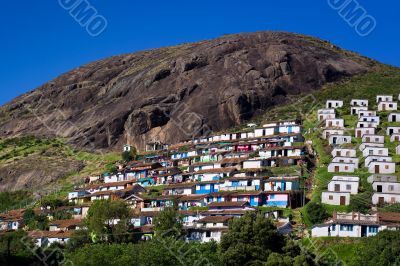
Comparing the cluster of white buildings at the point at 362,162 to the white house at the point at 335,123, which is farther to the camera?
the white house at the point at 335,123

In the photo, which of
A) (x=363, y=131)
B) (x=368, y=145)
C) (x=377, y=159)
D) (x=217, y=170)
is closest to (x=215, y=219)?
(x=217, y=170)

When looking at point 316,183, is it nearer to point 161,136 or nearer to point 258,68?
point 161,136

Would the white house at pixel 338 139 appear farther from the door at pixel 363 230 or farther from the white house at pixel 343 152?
the door at pixel 363 230

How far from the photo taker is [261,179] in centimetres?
7669

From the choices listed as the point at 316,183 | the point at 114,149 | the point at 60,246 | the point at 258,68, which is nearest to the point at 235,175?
the point at 316,183

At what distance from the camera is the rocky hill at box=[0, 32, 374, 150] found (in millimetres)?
121125

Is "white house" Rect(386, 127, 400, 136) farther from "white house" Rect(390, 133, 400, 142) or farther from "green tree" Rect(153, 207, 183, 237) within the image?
"green tree" Rect(153, 207, 183, 237)

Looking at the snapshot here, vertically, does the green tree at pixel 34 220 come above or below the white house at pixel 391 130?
below

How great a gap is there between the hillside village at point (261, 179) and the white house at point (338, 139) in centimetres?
15

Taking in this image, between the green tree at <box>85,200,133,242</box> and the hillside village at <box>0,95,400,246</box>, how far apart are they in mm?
2545

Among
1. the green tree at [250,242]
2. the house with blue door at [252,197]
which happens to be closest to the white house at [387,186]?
the house with blue door at [252,197]

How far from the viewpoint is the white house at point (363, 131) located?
296ft

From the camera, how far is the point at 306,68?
136375 millimetres

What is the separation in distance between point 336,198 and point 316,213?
689 centimetres
